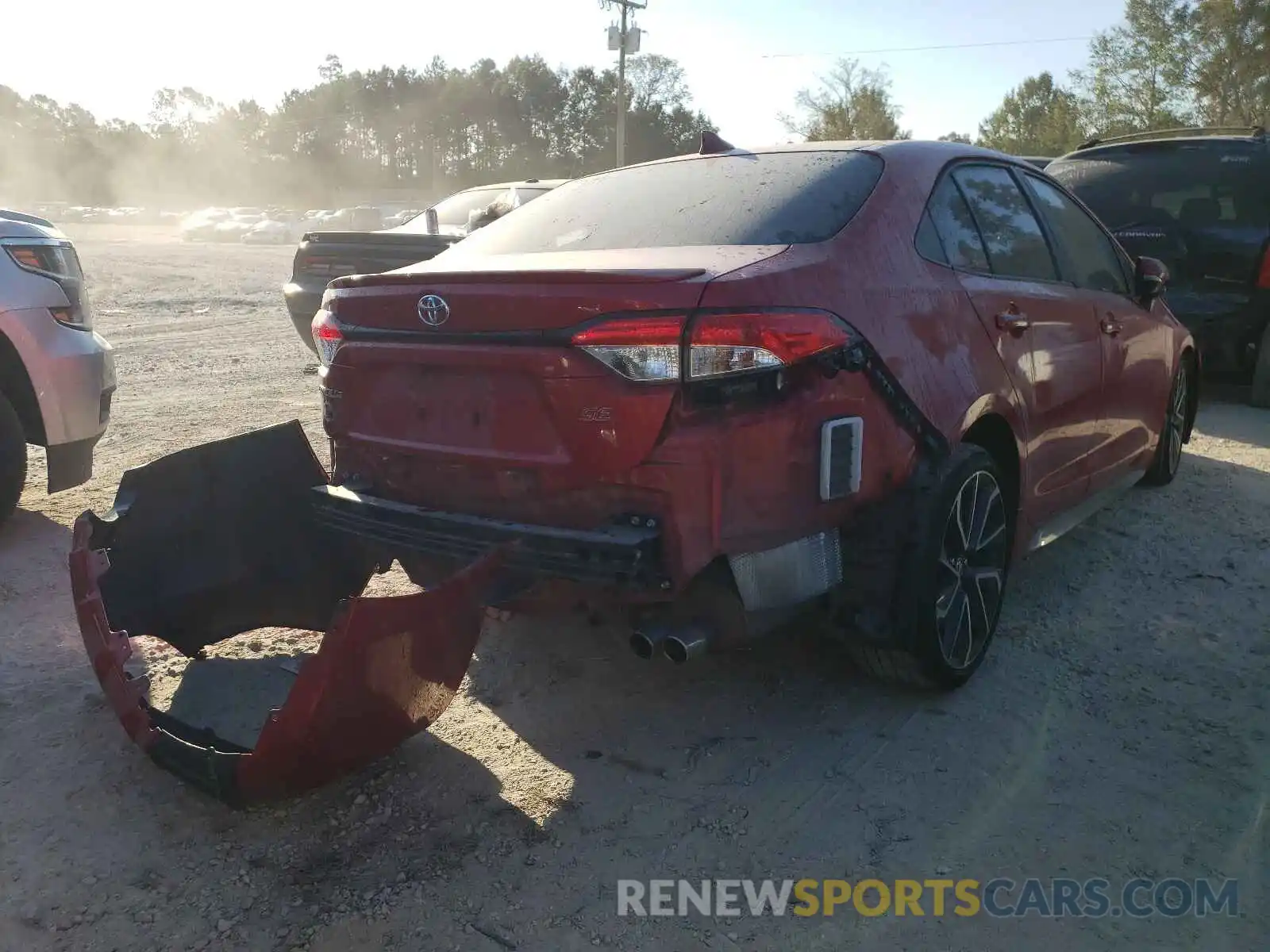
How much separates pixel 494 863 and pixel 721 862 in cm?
55

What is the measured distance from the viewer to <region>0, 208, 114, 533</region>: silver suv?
449 cm

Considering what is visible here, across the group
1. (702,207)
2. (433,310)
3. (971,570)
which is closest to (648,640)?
(433,310)

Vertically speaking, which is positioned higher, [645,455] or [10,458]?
[645,455]

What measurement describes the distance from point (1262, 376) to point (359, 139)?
80315 mm

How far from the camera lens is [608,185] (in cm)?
379

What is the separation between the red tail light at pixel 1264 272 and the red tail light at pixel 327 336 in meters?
6.55

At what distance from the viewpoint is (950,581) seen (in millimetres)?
3178

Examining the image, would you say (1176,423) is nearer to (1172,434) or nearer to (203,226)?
(1172,434)

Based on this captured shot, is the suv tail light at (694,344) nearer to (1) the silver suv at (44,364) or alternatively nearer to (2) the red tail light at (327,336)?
(2) the red tail light at (327,336)

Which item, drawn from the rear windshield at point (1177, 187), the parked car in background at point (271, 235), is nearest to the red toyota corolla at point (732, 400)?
the rear windshield at point (1177, 187)

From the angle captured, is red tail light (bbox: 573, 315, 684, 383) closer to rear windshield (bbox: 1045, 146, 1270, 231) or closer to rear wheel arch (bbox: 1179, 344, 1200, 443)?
rear wheel arch (bbox: 1179, 344, 1200, 443)

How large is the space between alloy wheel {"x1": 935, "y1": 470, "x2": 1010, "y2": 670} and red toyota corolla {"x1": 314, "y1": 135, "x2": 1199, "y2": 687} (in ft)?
0.04

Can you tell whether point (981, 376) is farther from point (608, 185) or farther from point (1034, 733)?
point (608, 185)

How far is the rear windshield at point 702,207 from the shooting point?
302 cm
